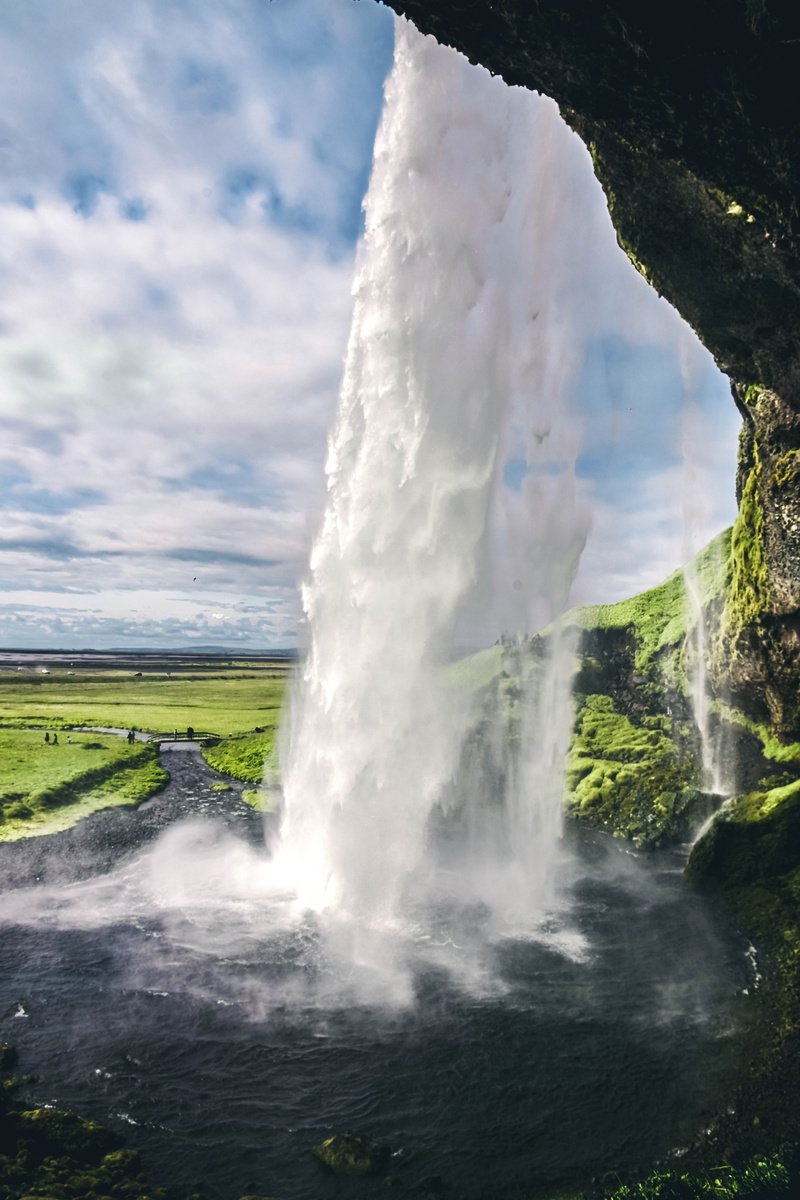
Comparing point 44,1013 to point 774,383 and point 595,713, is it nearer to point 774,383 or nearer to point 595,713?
point 774,383

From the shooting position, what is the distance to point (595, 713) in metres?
54.4

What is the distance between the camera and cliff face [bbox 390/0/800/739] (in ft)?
48.5

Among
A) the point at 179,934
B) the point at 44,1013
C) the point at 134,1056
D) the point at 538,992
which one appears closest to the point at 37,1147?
the point at 134,1056

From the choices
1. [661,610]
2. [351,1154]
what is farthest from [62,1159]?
[661,610]

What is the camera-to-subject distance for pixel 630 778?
4238 centimetres

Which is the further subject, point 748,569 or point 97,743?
point 97,743

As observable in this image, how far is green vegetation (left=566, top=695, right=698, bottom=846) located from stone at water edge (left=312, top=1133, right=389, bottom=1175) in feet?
86.8

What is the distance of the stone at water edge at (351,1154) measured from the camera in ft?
43.1

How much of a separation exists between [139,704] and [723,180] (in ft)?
344

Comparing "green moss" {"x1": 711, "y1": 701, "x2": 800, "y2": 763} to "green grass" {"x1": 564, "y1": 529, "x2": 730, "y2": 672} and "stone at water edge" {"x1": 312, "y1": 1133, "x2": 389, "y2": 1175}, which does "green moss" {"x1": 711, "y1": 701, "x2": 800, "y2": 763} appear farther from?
"stone at water edge" {"x1": 312, "y1": 1133, "x2": 389, "y2": 1175}

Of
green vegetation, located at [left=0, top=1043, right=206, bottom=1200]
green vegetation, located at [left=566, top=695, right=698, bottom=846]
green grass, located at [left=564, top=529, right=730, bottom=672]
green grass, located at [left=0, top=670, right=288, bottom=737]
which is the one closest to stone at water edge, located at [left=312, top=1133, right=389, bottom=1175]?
green vegetation, located at [left=0, top=1043, right=206, bottom=1200]

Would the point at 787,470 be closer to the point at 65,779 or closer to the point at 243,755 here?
the point at 65,779

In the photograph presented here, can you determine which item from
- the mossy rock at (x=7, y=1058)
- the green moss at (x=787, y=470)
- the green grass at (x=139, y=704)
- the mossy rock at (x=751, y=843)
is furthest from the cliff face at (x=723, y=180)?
the green grass at (x=139, y=704)

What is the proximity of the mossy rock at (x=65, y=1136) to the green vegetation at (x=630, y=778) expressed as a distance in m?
29.8
